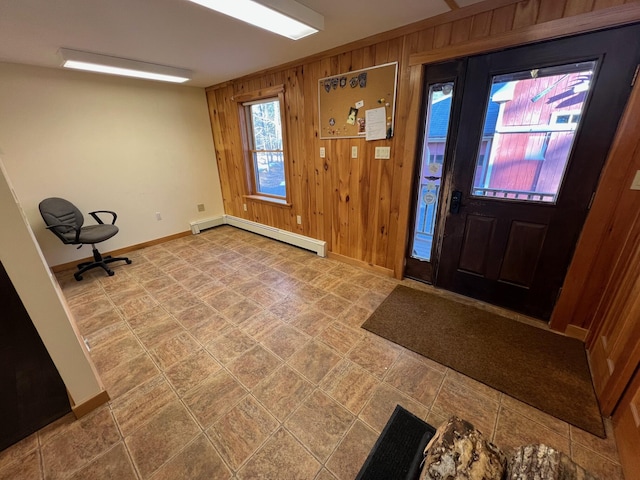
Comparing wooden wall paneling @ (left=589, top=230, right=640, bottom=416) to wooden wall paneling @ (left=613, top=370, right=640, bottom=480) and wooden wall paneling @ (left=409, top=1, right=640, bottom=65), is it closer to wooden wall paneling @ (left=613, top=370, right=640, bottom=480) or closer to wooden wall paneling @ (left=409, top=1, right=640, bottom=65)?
wooden wall paneling @ (left=613, top=370, right=640, bottom=480)

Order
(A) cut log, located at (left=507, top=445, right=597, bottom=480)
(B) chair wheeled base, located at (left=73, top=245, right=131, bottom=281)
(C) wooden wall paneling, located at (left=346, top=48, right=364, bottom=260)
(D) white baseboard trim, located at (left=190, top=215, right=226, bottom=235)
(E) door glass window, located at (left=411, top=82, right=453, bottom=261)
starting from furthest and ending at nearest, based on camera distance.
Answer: (D) white baseboard trim, located at (left=190, top=215, right=226, bottom=235) < (B) chair wheeled base, located at (left=73, top=245, right=131, bottom=281) < (C) wooden wall paneling, located at (left=346, top=48, right=364, bottom=260) < (E) door glass window, located at (left=411, top=82, right=453, bottom=261) < (A) cut log, located at (left=507, top=445, right=597, bottom=480)

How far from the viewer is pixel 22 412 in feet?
4.50

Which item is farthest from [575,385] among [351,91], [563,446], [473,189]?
[351,91]

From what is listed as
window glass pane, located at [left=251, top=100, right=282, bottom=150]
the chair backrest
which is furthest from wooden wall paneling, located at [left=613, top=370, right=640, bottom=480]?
the chair backrest

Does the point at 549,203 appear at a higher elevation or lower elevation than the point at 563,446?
higher

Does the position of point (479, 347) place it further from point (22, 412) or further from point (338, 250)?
point (22, 412)

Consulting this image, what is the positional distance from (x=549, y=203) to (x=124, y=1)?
318cm

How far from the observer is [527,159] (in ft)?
6.32

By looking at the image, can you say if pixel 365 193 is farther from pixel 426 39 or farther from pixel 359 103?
pixel 426 39

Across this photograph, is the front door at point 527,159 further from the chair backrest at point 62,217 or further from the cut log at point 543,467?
the chair backrest at point 62,217

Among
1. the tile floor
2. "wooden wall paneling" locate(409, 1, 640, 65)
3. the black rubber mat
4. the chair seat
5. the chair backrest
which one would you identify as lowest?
the tile floor

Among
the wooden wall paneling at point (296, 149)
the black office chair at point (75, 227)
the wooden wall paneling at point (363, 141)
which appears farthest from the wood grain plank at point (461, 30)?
the black office chair at point (75, 227)

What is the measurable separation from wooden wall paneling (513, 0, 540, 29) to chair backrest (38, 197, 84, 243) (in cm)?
435

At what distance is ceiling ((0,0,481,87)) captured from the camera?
5.49 feet
